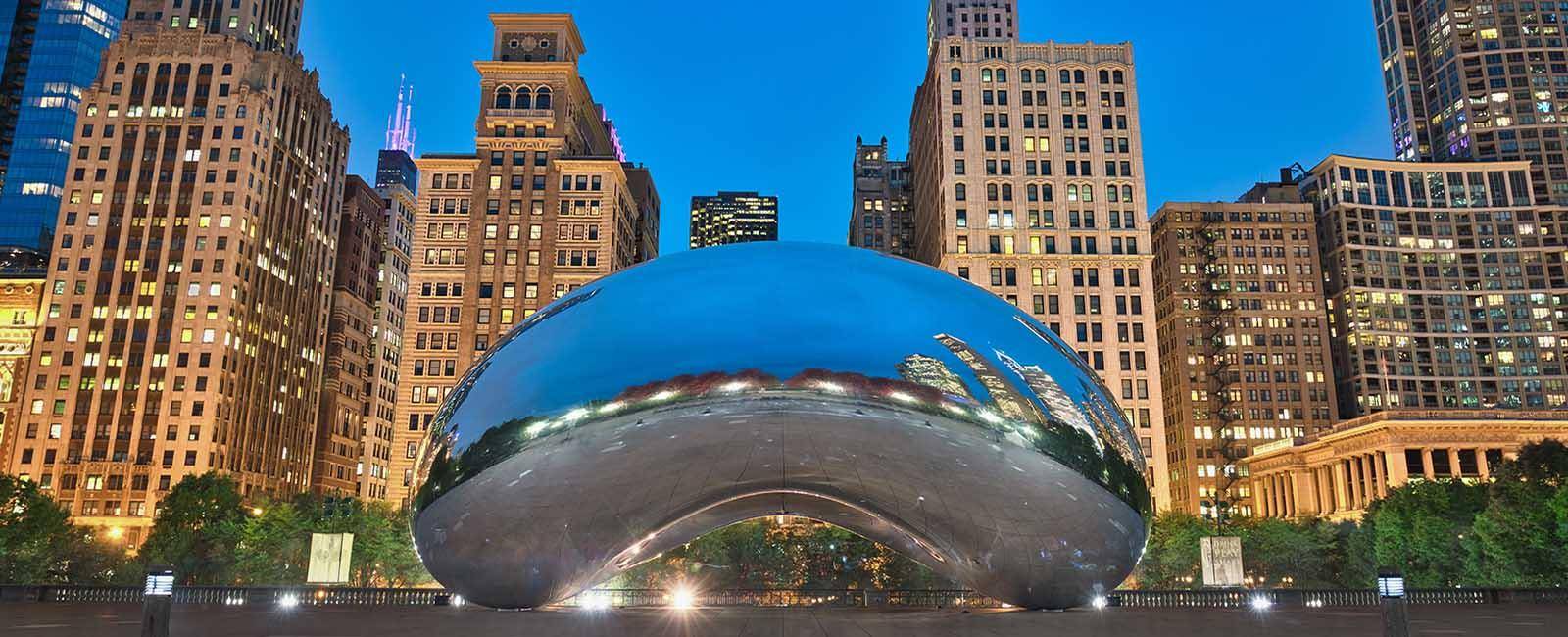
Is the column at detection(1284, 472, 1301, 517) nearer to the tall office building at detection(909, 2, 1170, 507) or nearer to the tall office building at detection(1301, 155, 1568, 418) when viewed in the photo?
the tall office building at detection(1301, 155, 1568, 418)

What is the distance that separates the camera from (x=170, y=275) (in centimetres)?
11138

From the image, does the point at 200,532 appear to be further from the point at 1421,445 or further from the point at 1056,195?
the point at 1421,445

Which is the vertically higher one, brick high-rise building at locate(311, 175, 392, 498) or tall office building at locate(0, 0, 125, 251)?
tall office building at locate(0, 0, 125, 251)

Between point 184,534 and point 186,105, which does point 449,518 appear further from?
point 186,105

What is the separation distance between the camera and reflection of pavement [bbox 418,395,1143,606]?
6832mm

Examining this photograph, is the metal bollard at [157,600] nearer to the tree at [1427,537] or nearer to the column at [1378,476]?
the tree at [1427,537]

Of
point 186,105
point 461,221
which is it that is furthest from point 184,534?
point 186,105

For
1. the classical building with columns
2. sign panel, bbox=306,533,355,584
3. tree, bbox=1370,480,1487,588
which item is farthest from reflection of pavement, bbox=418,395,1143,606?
the classical building with columns

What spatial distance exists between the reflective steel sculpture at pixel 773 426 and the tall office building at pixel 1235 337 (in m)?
145

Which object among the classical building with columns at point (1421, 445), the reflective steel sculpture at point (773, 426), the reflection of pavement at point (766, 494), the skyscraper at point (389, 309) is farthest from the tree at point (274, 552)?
the skyscraper at point (389, 309)

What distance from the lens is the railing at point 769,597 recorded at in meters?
26.9

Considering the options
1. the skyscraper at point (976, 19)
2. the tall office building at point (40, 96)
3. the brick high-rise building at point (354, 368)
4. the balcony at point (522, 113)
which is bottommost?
the brick high-rise building at point (354, 368)

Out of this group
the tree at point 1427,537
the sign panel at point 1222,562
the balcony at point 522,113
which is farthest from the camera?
the balcony at point 522,113

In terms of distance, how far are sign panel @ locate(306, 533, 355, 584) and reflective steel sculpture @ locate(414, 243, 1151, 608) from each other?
A: 15905 mm
